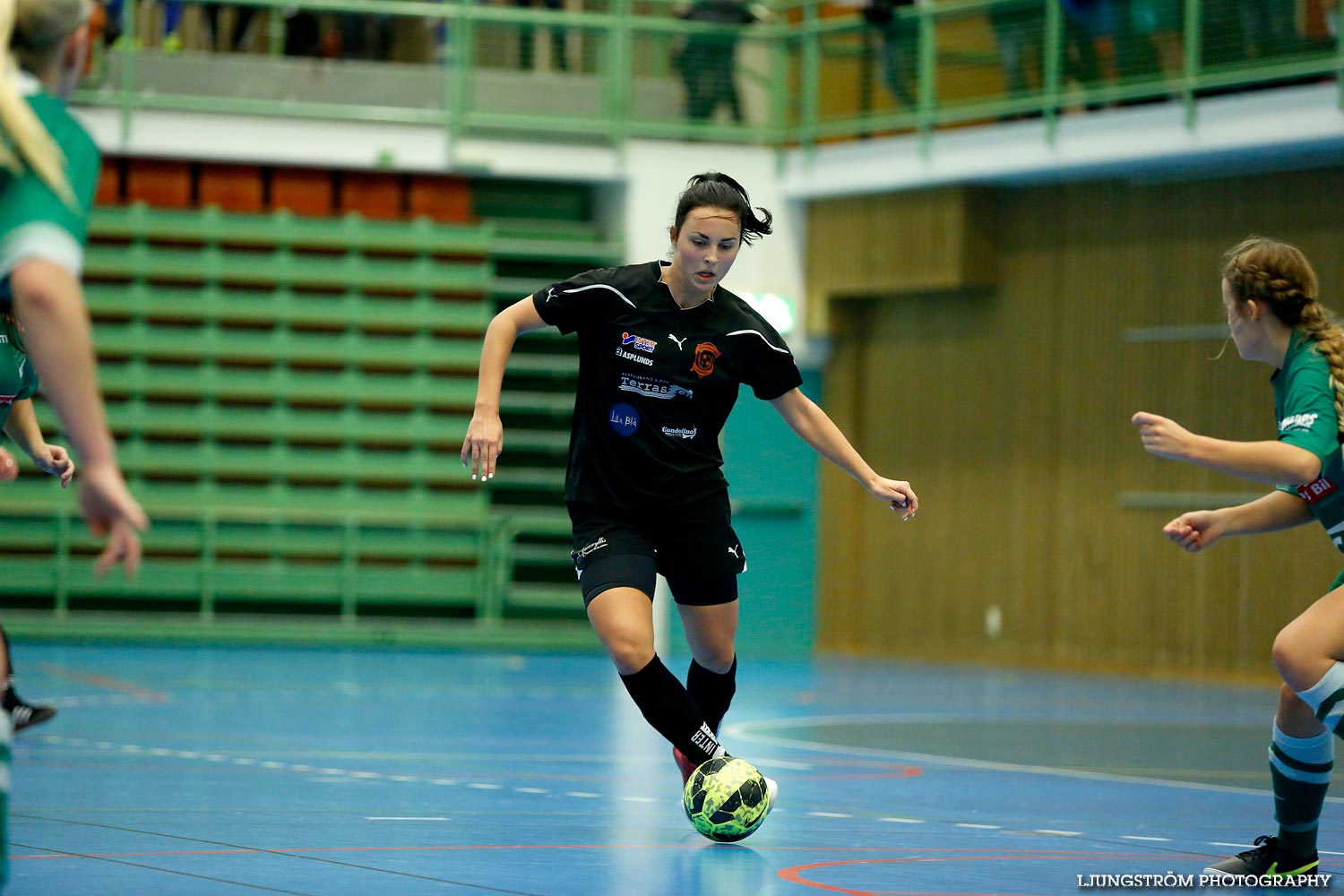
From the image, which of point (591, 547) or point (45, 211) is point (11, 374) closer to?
point (591, 547)

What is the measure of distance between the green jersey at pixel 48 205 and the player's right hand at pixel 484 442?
1924mm

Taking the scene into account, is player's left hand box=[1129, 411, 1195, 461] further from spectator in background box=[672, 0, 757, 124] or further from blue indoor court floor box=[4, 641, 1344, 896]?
spectator in background box=[672, 0, 757, 124]

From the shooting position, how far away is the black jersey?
5543 mm

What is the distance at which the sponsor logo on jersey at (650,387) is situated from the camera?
555 centimetres

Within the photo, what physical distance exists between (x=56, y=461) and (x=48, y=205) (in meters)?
2.63

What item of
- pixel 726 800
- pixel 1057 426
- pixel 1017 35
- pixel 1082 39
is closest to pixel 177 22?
pixel 1017 35

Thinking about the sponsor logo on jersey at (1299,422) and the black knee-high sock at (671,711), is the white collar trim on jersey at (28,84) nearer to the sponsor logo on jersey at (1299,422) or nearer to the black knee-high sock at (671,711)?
the black knee-high sock at (671,711)

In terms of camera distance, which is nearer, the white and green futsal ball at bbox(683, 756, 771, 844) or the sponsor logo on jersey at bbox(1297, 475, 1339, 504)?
the sponsor logo on jersey at bbox(1297, 475, 1339, 504)

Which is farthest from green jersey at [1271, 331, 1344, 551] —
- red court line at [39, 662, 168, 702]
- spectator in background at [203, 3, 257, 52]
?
spectator in background at [203, 3, 257, 52]

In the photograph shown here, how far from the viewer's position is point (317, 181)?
16969 millimetres

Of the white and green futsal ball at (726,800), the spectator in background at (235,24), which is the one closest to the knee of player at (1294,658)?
the white and green futsal ball at (726,800)

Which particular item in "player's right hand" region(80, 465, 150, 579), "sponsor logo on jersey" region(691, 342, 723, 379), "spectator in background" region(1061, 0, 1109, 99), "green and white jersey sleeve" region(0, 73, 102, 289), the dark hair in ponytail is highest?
"spectator in background" region(1061, 0, 1109, 99)

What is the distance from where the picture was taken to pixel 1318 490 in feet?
14.9

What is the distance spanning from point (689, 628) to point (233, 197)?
12109 millimetres
